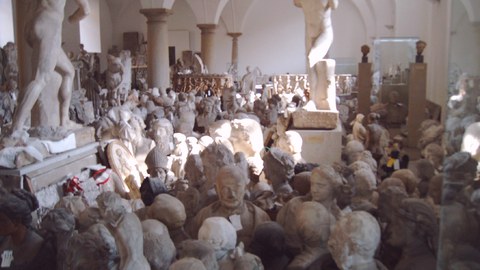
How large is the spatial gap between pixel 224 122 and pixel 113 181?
4.75 feet

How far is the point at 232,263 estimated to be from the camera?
2.88 m

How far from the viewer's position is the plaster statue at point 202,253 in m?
2.74

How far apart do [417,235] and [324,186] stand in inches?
28.9

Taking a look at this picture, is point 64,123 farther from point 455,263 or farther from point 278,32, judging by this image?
point 278,32

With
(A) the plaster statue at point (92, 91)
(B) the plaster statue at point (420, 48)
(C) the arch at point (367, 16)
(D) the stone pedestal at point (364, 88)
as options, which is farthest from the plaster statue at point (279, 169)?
(C) the arch at point (367, 16)

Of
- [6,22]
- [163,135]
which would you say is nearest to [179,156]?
[163,135]

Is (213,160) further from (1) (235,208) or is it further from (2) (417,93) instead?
(2) (417,93)

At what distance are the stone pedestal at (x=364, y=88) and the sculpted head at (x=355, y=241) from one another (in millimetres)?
9774

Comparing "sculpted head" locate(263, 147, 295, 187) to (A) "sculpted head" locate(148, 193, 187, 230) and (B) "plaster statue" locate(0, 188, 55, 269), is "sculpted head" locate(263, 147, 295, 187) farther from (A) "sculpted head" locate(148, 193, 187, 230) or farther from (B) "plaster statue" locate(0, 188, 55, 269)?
(B) "plaster statue" locate(0, 188, 55, 269)

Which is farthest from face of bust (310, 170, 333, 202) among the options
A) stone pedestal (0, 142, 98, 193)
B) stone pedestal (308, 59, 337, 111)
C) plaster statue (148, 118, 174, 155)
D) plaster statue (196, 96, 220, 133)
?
plaster statue (196, 96, 220, 133)

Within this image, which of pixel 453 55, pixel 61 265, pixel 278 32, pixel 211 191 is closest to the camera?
pixel 453 55

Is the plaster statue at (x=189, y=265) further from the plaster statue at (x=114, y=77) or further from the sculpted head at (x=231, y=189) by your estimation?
the plaster statue at (x=114, y=77)

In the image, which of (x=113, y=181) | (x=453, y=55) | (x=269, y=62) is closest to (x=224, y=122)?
(x=113, y=181)

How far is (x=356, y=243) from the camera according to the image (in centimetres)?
270
